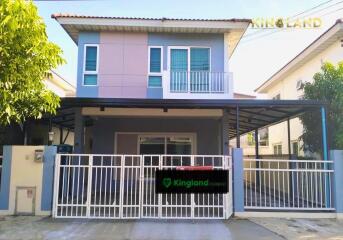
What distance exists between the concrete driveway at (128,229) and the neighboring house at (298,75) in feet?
26.3

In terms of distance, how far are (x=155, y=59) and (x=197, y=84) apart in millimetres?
2329

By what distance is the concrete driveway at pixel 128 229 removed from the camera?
7164 millimetres

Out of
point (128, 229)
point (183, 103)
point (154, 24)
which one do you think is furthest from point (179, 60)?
point (128, 229)

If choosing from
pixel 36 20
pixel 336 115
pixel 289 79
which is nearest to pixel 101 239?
pixel 36 20

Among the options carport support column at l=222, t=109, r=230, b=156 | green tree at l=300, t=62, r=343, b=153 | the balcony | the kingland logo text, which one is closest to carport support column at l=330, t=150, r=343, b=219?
green tree at l=300, t=62, r=343, b=153

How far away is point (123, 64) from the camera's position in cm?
1481

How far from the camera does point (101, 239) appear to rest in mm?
6914

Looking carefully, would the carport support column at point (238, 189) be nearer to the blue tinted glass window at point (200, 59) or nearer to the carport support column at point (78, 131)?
the carport support column at point (78, 131)

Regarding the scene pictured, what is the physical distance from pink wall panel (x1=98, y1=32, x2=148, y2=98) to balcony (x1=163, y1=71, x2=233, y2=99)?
1.30 metres

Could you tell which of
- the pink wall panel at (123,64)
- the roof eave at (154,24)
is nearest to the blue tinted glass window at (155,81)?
the pink wall panel at (123,64)

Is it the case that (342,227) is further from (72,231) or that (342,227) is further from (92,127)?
(92,127)

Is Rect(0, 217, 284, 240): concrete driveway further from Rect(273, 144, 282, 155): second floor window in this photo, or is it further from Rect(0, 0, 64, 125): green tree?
Rect(273, 144, 282, 155): second floor window

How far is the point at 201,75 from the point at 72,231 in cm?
857

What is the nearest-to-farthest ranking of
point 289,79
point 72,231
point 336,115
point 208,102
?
point 72,231 < point 208,102 < point 336,115 < point 289,79
